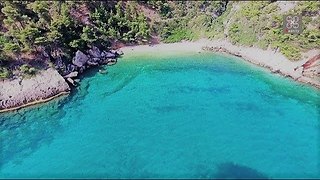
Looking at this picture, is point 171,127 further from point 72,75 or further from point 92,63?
point 92,63

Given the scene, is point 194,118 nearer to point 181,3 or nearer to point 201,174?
point 201,174

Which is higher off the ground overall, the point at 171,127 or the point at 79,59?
the point at 79,59

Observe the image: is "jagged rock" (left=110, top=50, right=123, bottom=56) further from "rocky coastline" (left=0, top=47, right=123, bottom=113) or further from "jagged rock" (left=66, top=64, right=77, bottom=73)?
"jagged rock" (left=66, top=64, right=77, bottom=73)

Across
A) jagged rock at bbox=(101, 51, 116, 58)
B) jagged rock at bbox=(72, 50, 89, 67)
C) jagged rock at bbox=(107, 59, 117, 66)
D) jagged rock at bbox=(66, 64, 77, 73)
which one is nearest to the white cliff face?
jagged rock at bbox=(66, 64, 77, 73)

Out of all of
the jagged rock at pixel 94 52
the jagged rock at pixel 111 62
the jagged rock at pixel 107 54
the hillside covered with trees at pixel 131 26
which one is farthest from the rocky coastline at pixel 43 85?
the jagged rock at pixel 111 62

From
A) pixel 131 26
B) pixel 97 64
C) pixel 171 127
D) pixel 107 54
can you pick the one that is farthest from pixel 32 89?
pixel 131 26

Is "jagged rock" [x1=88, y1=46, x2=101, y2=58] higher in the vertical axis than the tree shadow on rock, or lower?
higher
